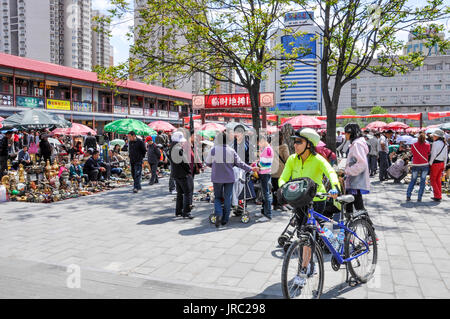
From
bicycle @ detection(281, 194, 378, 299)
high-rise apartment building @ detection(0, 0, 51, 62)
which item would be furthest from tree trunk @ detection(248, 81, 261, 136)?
high-rise apartment building @ detection(0, 0, 51, 62)

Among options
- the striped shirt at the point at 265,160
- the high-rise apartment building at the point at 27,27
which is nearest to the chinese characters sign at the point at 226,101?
the striped shirt at the point at 265,160

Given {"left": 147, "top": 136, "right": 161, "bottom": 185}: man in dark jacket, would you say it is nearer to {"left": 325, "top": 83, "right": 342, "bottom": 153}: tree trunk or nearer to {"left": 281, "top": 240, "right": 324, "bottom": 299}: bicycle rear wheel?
{"left": 325, "top": 83, "right": 342, "bottom": 153}: tree trunk

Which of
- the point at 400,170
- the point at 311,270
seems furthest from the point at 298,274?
the point at 400,170

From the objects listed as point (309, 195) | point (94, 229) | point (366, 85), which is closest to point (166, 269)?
point (309, 195)

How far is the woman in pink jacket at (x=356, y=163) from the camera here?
523 centimetres

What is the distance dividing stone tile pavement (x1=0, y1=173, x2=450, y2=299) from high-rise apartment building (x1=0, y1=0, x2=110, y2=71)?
84473mm

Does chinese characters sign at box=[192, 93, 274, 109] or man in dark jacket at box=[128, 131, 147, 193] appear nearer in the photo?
man in dark jacket at box=[128, 131, 147, 193]

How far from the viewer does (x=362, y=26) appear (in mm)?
11594

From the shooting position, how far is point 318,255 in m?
3.45

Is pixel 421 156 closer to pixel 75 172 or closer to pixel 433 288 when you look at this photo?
pixel 433 288

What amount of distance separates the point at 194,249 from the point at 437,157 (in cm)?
660

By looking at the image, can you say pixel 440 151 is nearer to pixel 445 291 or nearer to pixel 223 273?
pixel 445 291

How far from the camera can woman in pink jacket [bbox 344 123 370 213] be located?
5.23 m

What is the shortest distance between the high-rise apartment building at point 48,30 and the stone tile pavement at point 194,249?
277ft
